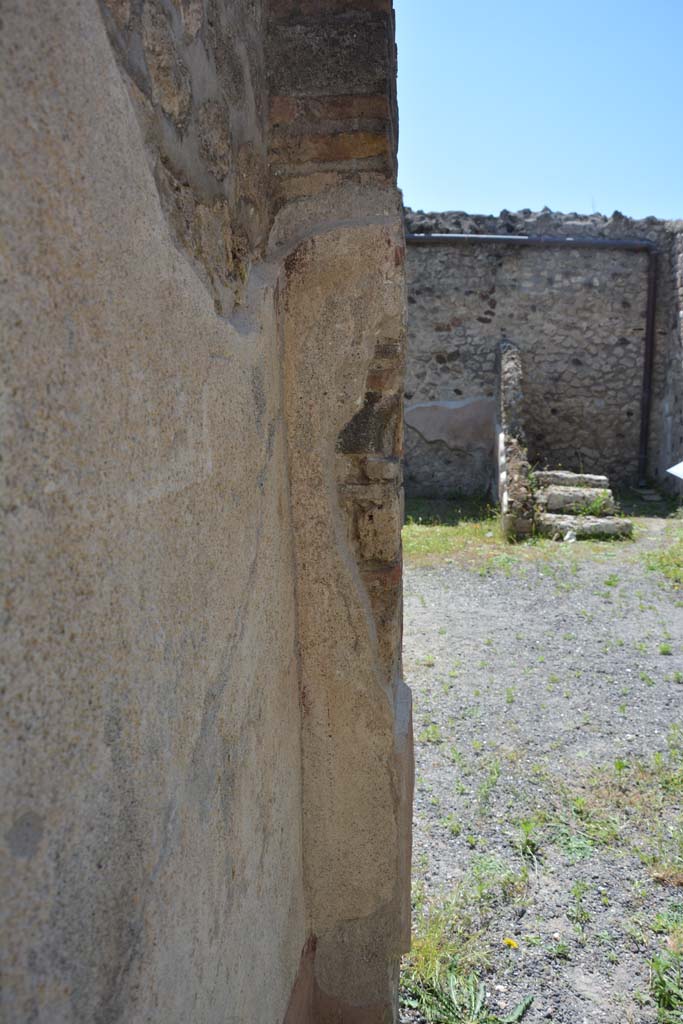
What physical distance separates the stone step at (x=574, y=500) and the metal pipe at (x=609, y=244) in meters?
2.53

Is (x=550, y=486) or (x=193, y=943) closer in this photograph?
(x=193, y=943)

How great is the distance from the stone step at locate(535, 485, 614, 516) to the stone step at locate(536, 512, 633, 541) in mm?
147

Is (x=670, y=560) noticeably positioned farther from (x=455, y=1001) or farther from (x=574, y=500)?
(x=455, y=1001)

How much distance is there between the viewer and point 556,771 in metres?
3.57

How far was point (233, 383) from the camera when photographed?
1170 millimetres

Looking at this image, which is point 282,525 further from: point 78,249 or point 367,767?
point 78,249

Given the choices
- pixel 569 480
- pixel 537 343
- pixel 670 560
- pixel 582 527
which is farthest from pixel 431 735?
pixel 537 343

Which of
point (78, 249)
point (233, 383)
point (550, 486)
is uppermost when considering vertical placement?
Answer: point (78, 249)

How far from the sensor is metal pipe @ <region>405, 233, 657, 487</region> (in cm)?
961

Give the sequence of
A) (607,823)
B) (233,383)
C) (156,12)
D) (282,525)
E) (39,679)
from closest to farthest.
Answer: (39,679) → (156,12) → (233,383) → (282,525) → (607,823)

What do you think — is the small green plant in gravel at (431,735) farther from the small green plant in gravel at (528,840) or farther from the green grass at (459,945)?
the green grass at (459,945)

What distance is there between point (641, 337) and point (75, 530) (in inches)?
407

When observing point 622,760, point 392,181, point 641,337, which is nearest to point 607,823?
point 622,760

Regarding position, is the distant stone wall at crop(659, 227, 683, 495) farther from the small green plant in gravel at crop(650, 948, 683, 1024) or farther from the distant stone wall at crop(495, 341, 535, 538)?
the small green plant in gravel at crop(650, 948, 683, 1024)
